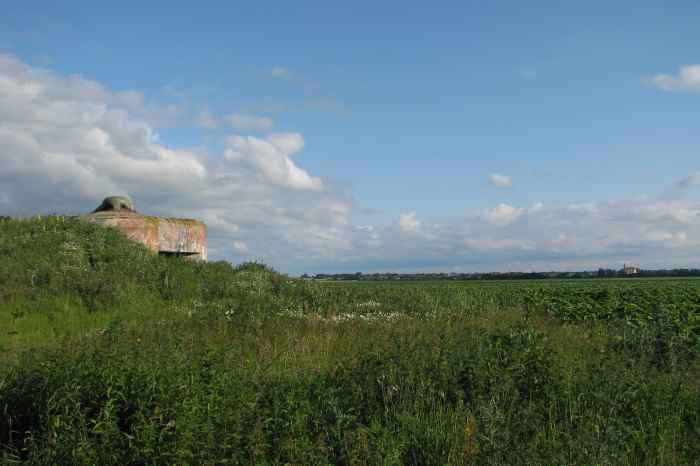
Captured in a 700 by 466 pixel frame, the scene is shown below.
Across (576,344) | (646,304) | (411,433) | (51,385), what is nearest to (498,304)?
(646,304)

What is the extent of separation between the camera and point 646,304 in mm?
18297

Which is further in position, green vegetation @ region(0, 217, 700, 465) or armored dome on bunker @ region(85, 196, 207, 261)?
armored dome on bunker @ region(85, 196, 207, 261)

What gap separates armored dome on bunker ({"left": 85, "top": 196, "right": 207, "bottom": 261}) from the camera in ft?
62.7

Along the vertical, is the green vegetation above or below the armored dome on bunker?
below

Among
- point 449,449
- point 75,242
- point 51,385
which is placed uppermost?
point 75,242

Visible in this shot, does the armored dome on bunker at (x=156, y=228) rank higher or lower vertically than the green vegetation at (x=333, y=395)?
higher

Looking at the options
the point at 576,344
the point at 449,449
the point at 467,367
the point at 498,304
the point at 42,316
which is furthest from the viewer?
the point at 498,304

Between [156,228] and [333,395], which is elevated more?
[156,228]

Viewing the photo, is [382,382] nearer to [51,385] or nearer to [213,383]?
[213,383]

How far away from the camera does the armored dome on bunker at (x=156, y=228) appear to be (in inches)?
753

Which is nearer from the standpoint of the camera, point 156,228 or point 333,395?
point 333,395

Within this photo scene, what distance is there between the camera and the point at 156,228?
1944 centimetres

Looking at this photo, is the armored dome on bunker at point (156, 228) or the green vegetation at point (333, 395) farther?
the armored dome on bunker at point (156, 228)

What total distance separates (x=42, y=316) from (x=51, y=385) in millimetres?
7354
